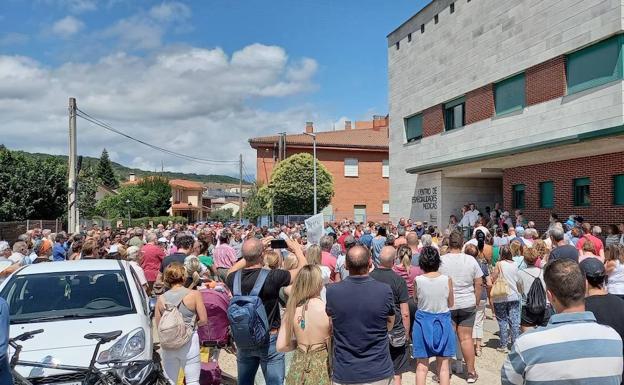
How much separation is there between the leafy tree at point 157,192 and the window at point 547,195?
177 ft

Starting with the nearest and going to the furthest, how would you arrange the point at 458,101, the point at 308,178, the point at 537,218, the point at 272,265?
the point at 272,265
the point at 537,218
the point at 458,101
the point at 308,178

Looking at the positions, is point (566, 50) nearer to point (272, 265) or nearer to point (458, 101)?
point (458, 101)

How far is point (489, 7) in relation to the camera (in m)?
19.6

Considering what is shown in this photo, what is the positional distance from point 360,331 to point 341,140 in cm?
4653

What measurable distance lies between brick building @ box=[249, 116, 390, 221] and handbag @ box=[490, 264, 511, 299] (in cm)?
3963

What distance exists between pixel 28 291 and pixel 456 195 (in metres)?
19.3

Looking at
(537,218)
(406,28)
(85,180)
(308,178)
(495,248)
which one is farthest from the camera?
(85,180)

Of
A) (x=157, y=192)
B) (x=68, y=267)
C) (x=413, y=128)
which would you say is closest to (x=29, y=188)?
(x=413, y=128)

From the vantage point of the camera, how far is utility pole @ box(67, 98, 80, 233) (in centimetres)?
2178

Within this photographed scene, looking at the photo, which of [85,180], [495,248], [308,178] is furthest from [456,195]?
[85,180]

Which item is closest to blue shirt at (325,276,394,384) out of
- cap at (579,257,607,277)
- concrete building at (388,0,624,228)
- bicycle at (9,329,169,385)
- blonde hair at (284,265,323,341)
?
blonde hair at (284,265,323,341)

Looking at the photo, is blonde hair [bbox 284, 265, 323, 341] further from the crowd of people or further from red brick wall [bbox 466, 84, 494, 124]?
red brick wall [bbox 466, 84, 494, 124]

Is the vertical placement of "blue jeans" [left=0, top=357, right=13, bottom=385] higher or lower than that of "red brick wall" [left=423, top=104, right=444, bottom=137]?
lower

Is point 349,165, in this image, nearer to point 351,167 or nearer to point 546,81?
point 351,167
